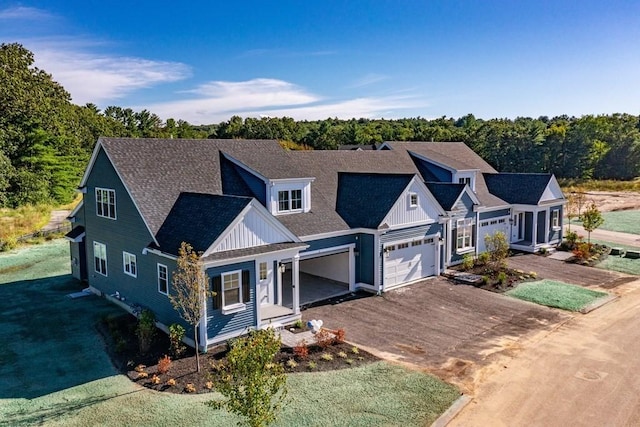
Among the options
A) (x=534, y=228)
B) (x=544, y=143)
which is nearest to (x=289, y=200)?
(x=534, y=228)

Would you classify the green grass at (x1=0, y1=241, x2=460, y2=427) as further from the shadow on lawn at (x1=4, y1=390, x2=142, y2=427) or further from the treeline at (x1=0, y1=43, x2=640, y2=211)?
the treeline at (x1=0, y1=43, x2=640, y2=211)

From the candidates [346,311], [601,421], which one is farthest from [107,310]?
[601,421]

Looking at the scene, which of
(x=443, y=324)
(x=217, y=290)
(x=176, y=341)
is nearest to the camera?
(x=176, y=341)

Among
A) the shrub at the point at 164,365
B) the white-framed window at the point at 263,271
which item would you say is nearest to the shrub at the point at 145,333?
the shrub at the point at 164,365

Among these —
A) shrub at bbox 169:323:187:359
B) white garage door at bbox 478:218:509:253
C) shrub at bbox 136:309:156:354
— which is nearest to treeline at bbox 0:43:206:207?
shrub at bbox 136:309:156:354

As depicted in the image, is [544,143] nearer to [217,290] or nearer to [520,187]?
[520,187]
